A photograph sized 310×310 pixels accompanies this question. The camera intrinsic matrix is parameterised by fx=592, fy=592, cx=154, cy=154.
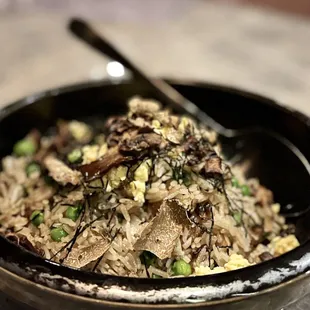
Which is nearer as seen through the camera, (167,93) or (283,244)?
(283,244)

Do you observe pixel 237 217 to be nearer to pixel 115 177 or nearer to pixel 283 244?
pixel 283 244

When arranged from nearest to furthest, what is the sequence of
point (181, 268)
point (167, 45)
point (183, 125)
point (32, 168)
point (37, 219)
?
1. point (181, 268)
2. point (37, 219)
3. point (183, 125)
4. point (32, 168)
5. point (167, 45)

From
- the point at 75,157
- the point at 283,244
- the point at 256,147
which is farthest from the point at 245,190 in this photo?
the point at 75,157

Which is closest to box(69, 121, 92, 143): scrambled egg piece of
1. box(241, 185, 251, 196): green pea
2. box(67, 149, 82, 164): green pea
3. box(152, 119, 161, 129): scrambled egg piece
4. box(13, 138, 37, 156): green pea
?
box(13, 138, 37, 156): green pea

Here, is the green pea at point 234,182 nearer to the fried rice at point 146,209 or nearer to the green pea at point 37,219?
the fried rice at point 146,209

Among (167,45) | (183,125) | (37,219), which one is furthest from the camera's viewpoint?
(167,45)
